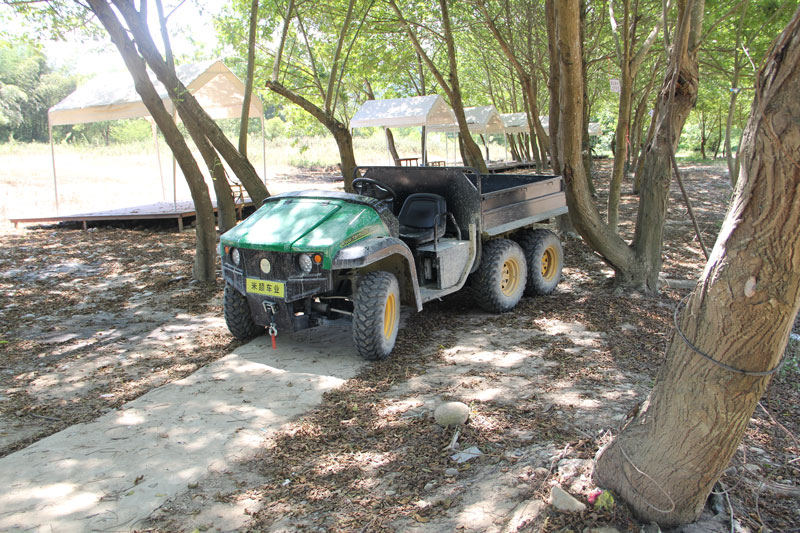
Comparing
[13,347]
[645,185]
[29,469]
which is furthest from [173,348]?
[645,185]

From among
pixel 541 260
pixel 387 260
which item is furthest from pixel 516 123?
pixel 387 260

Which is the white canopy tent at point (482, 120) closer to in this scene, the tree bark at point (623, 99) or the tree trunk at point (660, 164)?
the tree bark at point (623, 99)

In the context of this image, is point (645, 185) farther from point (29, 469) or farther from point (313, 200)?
point (29, 469)

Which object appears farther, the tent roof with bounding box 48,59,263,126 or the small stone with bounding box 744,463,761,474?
the tent roof with bounding box 48,59,263,126

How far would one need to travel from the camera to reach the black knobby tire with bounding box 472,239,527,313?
711 centimetres

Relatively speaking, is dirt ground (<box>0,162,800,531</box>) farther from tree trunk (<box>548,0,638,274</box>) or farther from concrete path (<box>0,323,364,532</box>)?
tree trunk (<box>548,0,638,274</box>)

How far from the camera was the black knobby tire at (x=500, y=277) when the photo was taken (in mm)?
7109

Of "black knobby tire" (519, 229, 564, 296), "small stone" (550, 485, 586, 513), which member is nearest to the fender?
"black knobby tire" (519, 229, 564, 296)

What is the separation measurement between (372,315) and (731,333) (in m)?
3.29

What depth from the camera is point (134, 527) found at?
322cm

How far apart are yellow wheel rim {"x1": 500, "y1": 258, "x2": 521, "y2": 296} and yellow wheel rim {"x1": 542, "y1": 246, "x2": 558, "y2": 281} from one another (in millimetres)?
790

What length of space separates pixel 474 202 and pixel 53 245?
9.06 metres

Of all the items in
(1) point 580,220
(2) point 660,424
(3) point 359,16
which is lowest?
(2) point 660,424

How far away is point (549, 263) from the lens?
8336mm
